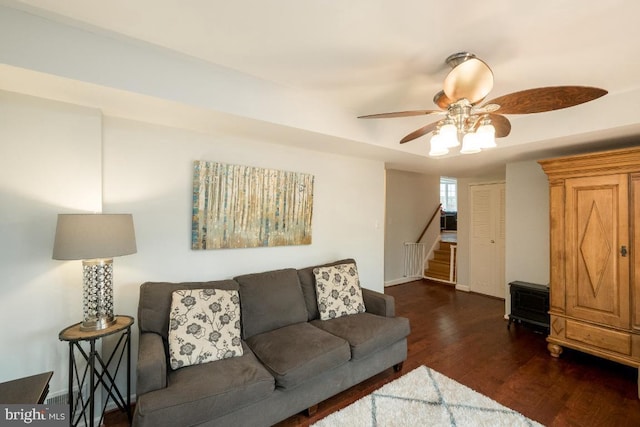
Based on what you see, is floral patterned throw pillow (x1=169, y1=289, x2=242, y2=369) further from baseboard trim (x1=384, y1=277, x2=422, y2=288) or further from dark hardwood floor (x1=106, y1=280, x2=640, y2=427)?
baseboard trim (x1=384, y1=277, x2=422, y2=288)

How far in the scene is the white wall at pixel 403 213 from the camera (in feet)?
19.2

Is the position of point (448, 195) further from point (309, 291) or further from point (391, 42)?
point (391, 42)

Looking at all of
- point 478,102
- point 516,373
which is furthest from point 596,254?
point 478,102

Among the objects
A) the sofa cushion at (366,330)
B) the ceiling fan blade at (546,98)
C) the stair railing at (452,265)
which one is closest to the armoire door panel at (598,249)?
the ceiling fan blade at (546,98)

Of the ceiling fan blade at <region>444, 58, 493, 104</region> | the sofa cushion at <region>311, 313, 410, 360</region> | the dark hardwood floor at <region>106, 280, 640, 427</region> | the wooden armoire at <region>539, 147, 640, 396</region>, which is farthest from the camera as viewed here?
the wooden armoire at <region>539, 147, 640, 396</region>

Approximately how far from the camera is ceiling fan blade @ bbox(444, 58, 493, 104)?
1.41 meters

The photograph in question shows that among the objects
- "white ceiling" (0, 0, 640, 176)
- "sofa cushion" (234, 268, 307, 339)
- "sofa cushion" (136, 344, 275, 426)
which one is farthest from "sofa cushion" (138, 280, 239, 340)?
"white ceiling" (0, 0, 640, 176)

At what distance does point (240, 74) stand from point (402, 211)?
4.75 m

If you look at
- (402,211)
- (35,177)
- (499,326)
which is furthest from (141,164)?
(402,211)

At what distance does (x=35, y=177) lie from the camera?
1.80 m

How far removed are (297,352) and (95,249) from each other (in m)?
1.43

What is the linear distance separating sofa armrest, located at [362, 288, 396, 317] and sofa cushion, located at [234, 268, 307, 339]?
2.23 ft

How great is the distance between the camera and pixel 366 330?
2.35 meters

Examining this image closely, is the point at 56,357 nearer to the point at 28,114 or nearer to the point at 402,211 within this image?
the point at 28,114
